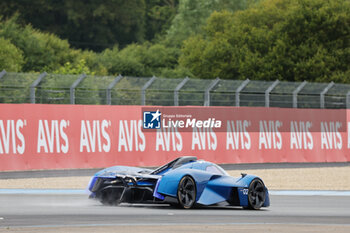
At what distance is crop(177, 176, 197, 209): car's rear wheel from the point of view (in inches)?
602

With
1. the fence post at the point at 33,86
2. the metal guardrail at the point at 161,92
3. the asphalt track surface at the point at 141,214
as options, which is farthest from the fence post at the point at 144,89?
the asphalt track surface at the point at 141,214

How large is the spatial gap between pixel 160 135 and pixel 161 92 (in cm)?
154

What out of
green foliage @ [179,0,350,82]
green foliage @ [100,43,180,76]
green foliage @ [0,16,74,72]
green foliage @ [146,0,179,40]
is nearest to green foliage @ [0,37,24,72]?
green foliage @ [0,16,74,72]

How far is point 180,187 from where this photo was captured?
15281 mm

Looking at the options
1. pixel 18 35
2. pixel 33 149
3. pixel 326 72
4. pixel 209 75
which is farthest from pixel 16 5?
pixel 33 149

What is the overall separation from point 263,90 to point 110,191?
17.0 metres

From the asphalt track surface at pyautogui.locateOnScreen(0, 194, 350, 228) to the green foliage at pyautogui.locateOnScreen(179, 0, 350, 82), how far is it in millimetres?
32857

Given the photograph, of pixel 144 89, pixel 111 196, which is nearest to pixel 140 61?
pixel 144 89

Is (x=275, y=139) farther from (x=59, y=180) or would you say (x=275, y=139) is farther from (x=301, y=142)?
(x=59, y=180)

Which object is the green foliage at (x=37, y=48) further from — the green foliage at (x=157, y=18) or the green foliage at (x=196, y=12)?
the green foliage at (x=157, y=18)

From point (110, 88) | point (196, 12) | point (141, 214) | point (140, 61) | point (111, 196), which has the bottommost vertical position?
point (141, 214)

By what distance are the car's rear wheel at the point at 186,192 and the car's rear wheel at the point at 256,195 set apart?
122 cm
